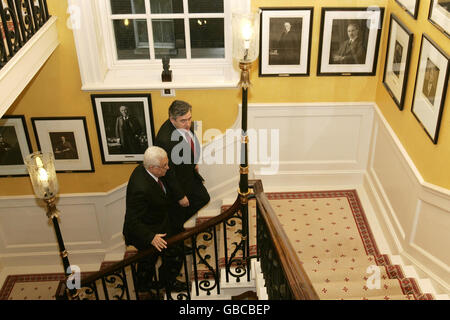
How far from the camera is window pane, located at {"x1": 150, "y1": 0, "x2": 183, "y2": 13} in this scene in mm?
6156

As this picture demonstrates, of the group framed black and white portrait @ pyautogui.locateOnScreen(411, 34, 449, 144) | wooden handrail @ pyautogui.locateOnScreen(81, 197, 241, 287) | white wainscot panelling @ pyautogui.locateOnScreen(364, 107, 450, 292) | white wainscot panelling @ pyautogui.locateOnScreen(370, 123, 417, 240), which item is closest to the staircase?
wooden handrail @ pyautogui.locateOnScreen(81, 197, 241, 287)

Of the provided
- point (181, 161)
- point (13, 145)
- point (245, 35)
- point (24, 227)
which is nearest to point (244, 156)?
point (245, 35)

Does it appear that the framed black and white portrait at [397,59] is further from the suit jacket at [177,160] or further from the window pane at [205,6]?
the suit jacket at [177,160]

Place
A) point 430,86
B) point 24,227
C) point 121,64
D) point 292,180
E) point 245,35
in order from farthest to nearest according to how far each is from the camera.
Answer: point 24,227, point 292,180, point 121,64, point 430,86, point 245,35

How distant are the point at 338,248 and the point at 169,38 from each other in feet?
10.9

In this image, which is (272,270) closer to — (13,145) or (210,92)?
(210,92)

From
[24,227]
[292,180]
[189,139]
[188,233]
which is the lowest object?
[24,227]

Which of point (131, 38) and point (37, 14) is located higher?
point (37, 14)

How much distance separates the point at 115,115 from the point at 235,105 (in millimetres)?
1565

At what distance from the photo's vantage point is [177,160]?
5.62 m

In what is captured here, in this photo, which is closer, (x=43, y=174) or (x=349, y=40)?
(x=43, y=174)

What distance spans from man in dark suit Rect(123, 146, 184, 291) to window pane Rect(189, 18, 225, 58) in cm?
200

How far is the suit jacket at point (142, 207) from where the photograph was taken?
4.88m
